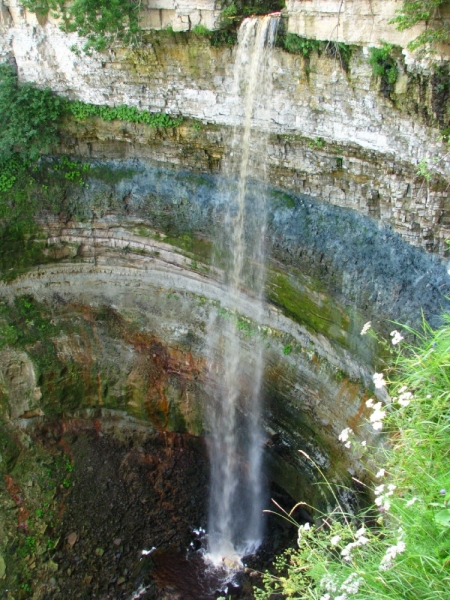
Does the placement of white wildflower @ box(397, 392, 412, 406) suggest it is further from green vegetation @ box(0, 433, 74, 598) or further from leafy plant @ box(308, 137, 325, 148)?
green vegetation @ box(0, 433, 74, 598)

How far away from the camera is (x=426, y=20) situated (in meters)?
6.21

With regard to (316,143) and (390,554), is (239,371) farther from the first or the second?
(390,554)

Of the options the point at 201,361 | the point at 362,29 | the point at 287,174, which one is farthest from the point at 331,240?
the point at 201,361

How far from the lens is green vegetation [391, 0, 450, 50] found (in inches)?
239

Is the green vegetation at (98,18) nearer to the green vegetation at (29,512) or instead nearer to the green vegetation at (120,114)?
the green vegetation at (120,114)

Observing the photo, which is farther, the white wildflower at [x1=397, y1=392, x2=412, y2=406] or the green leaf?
the white wildflower at [x1=397, y1=392, x2=412, y2=406]

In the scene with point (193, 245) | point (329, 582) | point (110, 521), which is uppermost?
point (329, 582)

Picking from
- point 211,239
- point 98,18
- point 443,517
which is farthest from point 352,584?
point 98,18

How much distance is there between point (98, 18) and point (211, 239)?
13.3 feet

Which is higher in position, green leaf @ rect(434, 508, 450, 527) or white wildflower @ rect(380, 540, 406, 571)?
green leaf @ rect(434, 508, 450, 527)

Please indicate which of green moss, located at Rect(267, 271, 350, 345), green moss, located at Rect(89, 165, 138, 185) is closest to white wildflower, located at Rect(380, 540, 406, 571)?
green moss, located at Rect(267, 271, 350, 345)

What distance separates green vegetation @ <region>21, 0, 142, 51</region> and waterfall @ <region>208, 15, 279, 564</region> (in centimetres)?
188

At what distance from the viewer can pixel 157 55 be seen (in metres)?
9.34

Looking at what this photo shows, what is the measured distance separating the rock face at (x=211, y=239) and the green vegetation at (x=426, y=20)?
0.36 m
